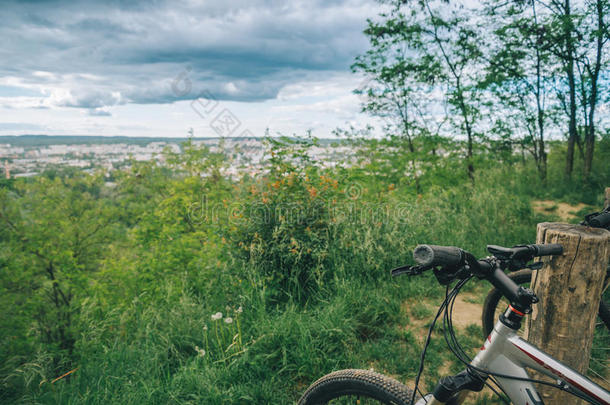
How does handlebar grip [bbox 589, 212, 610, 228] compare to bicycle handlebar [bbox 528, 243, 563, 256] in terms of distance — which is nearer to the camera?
bicycle handlebar [bbox 528, 243, 563, 256]

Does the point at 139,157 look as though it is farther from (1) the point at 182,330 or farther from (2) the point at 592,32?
(2) the point at 592,32

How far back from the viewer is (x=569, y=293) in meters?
1.48

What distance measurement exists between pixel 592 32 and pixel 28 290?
16440mm

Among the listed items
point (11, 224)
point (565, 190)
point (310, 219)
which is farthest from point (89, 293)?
point (565, 190)

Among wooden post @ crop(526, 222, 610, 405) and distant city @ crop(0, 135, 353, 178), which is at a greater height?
distant city @ crop(0, 135, 353, 178)

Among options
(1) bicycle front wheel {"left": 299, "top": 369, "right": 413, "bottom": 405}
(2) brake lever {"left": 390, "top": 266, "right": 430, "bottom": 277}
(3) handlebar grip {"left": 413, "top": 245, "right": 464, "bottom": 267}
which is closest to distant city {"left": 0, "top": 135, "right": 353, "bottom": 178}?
(1) bicycle front wheel {"left": 299, "top": 369, "right": 413, "bottom": 405}

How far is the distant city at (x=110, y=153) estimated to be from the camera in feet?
18.7

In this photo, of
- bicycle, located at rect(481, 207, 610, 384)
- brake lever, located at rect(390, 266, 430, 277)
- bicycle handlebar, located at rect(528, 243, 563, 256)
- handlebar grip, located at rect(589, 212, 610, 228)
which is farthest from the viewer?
bicycle, located at rect(481, 207, 610, 384)

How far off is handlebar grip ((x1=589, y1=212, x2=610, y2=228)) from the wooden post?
0.04 meters

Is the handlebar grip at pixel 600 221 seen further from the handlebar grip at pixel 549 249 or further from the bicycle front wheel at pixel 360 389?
the bicycle front wheel at pixel 360 389

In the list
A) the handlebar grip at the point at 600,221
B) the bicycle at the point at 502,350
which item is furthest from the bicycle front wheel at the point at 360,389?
the handlebar grip at the point at 600,221

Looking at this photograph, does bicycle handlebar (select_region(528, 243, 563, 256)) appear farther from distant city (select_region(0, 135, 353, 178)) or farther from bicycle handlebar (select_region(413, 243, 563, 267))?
distant city (select_region(0, 135, 353, 178))

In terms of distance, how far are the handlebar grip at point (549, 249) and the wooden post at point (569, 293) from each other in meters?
0.08

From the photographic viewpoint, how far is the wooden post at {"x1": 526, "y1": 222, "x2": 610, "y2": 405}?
4.71 ft
